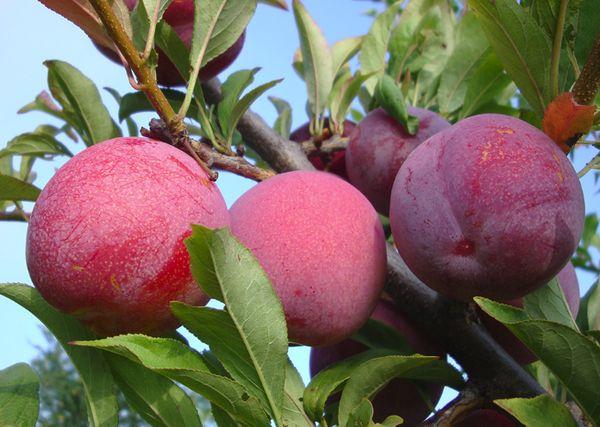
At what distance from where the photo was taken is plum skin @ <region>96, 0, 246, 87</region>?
4.18 ft

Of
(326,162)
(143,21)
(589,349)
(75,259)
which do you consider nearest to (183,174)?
(75,259)

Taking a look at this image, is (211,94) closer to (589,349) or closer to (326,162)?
(326,162)

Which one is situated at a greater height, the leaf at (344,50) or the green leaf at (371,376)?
the leaf at (344,50)

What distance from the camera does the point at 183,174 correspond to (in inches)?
37.4

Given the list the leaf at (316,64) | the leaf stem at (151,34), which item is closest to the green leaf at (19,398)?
the leaf stem at (151,34)

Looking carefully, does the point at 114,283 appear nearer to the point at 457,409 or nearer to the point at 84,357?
the point at 84,357

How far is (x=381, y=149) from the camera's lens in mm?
1338

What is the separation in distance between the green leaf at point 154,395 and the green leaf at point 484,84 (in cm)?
99

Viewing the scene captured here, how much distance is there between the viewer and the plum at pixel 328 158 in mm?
1622

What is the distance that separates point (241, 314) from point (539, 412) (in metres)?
0.39

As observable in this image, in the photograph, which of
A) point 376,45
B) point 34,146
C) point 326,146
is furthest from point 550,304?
point 34,146

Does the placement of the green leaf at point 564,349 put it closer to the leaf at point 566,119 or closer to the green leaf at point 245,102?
the leaf at point 566,119

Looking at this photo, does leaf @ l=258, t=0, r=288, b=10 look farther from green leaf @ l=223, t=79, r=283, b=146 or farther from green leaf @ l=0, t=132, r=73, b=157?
green leaf @ l=0, t=132, r=73, b=157

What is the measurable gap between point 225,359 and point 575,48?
28.9 inches
